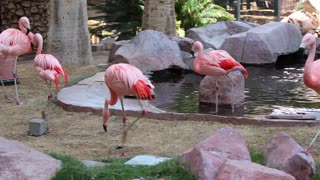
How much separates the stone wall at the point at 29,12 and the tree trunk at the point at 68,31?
3843mm

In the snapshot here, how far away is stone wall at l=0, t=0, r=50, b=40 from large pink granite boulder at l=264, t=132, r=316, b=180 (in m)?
10.4

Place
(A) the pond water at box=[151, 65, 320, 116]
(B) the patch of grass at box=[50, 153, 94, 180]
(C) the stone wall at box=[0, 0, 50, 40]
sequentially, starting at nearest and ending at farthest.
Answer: (B) the patch of grass at box=[50, 153, 94, 180] < (A) the pond water at box=[151, 65, 320, 116] < (C) the stone wall at box=[0, 0, 50, 40]

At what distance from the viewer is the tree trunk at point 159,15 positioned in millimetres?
11320

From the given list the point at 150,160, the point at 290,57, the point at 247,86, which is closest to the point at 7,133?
the point at 150,160

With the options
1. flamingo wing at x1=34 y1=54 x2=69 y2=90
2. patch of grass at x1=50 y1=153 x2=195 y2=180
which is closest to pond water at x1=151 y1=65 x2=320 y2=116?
flamingo wing at x1=34 y1=54 x2=69 y2=90

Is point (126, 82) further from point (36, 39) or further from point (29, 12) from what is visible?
point (29, 12)

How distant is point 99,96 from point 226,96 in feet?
4.99

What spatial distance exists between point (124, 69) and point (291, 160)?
1.90m

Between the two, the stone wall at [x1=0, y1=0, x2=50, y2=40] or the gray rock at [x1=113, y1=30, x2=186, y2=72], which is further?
the stone wall at [x1=0, y1=0, x2=50, y2=40]

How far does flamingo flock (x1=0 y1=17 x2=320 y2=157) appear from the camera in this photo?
5.32 m

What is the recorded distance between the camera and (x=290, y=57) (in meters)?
11.6

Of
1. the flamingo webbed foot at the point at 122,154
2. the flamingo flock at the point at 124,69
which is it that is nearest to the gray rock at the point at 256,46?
the flamingo flock at the point at 124,69

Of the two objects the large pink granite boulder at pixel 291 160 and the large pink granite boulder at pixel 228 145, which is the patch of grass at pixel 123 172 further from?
the large pink granite boulder at pixel 291 160

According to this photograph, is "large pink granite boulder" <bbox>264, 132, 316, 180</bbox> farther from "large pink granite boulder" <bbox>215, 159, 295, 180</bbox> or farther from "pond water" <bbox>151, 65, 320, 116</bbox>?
"pond water" <bbox>151, 65, 320, 116</bbox>
